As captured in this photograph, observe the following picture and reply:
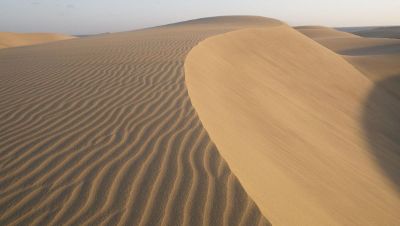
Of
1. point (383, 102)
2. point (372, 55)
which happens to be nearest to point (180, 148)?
point (383, 102)

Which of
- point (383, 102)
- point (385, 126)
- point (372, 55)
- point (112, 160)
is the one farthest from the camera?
point (372, 55)

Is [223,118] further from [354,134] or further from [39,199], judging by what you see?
[354,134]

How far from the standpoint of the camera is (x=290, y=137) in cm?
558

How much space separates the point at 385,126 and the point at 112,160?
7.54 meters

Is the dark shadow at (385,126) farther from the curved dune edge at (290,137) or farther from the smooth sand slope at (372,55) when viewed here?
the smooth sand slope at (372,55)

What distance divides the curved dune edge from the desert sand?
0.03 metres

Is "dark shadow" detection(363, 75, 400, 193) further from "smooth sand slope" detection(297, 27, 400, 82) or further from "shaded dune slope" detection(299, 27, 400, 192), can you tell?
"smooth sand slope" detection(297, 27, 400, 82)

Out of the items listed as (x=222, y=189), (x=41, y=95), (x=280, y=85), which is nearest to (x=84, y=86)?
(x=41, y=95)

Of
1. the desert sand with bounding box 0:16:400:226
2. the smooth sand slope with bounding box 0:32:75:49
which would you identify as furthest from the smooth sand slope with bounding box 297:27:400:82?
the smooth sand slope with bounding box 0:32:75:49

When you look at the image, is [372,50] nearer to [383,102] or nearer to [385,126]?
[383,102]

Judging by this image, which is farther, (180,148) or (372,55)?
(372,55)

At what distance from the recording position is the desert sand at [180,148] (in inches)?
116

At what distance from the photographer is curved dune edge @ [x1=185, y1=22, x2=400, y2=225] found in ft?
11.7

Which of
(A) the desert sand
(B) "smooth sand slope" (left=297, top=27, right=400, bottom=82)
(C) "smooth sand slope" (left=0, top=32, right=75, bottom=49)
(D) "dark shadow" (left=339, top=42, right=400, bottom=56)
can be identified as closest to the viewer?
(A) the desert sand
